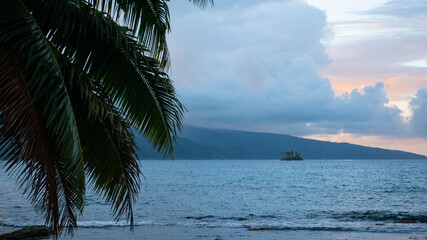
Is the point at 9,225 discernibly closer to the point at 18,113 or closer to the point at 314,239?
the point at 314,239

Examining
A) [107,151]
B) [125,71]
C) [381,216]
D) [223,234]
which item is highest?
[125,71]

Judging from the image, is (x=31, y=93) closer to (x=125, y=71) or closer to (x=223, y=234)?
(x=125, y=71)

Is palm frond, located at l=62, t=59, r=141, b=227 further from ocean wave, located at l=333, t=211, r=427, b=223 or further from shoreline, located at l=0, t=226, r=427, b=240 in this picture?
ocean wave, located at l=333, t=211, r=427, b=223

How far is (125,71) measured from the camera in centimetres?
666

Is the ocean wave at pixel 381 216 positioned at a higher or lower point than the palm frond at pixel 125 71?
lower

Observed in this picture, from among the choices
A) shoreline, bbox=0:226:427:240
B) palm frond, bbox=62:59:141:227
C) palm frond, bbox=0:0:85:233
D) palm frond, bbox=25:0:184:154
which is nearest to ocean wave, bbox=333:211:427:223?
shoreline, bbox=0:226:427:240

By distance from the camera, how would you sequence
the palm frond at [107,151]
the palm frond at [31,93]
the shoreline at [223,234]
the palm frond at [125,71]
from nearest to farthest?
the palm frond at [31,93]
the palm frond at [125,71]
the palm frond at [107,151]
the shoreline at [223,234]

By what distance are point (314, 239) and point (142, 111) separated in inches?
504

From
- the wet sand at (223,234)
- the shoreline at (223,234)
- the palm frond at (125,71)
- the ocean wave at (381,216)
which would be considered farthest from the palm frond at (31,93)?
the ocean wave at (381,216)

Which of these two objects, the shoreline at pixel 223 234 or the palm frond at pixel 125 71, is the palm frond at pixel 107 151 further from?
the shoreline at pixel 223 234

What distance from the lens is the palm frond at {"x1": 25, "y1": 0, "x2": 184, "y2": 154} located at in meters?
6.59

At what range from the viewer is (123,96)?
6785 millimetres

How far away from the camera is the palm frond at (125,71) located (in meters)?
6.59

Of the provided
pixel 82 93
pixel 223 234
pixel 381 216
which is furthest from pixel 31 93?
pixel 381 216
